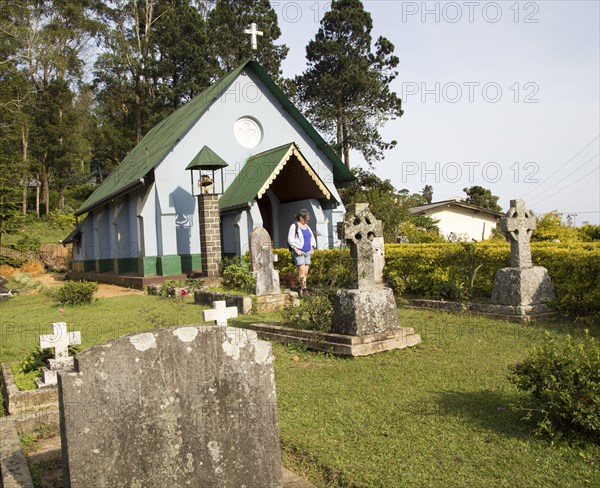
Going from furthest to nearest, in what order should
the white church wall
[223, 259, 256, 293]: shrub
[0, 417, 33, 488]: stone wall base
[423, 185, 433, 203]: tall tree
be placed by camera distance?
1. [423, 185, 433, 203]: tall tree
2. the white church wall
3. [223, 259, 256, 293]: shrub
4. [0, 417, 33, 488]: stone wall base

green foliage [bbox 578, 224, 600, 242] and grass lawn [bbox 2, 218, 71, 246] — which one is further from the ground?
grass lawn [bbox 2, 218, 71, 246]

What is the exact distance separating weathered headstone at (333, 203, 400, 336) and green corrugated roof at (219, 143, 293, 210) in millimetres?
10389

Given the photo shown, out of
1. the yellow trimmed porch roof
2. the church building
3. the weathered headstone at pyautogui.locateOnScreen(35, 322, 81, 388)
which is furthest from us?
the church building

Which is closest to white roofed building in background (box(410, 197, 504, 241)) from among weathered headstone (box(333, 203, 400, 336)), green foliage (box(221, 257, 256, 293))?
green foliage (box(221, 257, 256, 293))

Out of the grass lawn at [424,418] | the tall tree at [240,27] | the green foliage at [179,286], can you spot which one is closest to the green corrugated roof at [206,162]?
the green foliage at [179,286]

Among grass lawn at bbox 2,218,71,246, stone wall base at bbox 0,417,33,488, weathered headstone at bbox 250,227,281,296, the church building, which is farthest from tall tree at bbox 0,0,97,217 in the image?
stone wall base at bbox 0,417,33,488

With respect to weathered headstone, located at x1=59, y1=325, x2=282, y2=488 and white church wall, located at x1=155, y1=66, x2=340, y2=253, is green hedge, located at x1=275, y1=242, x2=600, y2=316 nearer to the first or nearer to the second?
weathered headstone, located at x1=59, y1=325, x2=282, y2=488

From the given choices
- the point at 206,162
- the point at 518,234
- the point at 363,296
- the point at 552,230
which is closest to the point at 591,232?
the point at 552,230

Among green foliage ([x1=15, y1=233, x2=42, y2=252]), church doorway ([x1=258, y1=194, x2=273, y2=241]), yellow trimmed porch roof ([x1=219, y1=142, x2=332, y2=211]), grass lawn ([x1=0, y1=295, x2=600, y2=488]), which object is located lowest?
grass lawn ([x1=0, y1=295, x2=600, y2=488])

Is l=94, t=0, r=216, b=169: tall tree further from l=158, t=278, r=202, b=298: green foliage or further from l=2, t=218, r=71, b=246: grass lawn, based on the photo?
l=158, t=278, r=202, b=298: green foliage

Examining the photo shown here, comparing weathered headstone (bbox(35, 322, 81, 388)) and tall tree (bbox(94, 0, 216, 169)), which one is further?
tall tree (bbox(94, 0, 216, 169))

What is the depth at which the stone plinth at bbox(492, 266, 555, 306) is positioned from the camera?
9180mm

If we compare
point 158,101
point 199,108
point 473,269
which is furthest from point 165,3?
point 473,269

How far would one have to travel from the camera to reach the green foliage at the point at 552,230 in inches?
702
